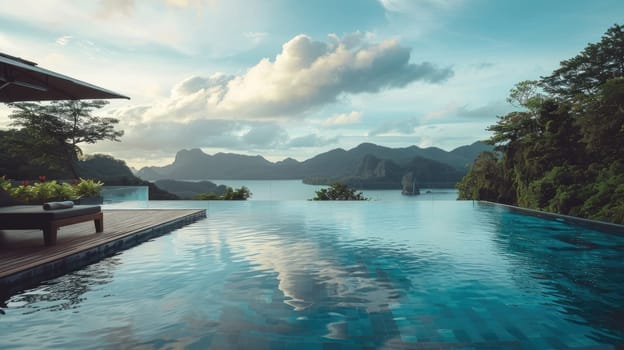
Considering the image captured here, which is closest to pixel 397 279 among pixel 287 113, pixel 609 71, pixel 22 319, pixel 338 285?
pixel 338 285

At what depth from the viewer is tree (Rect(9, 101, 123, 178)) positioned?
28.0m

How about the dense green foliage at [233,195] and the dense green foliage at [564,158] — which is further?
the dense green foliage at [233,195]

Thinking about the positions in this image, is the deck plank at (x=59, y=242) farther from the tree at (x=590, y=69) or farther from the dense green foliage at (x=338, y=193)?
the tree at (x=590, y=69)

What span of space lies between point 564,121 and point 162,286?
572 inches

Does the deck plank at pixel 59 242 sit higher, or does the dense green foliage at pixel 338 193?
the dense green foliage at pixel 338 193

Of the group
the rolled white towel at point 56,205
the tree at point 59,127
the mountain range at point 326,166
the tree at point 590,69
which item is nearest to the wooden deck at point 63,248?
the rolled white towel at point 56,205

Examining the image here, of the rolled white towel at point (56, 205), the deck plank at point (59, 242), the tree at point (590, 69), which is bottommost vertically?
the deck plank at point (59, 242)

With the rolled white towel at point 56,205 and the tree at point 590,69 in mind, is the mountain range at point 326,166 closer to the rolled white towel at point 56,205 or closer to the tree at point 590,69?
the tree at point 590,69

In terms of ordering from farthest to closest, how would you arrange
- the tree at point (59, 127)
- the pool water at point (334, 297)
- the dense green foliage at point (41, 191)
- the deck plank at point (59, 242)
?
the tree at point (59, 127), the dense green foliage at point (41, 191), the deck plank at point (59, 242), the pool water at point (334, 297)

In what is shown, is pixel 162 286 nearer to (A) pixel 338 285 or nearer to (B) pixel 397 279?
(A) pixel 338 285

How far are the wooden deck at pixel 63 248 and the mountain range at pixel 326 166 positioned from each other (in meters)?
32.9

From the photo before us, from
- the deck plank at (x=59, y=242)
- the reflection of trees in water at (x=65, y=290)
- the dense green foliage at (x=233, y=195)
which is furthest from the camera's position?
→ the dense green foliage at (x=233, y=195)

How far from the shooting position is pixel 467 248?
701 cm

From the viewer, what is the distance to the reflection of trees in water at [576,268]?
377 centimetres
